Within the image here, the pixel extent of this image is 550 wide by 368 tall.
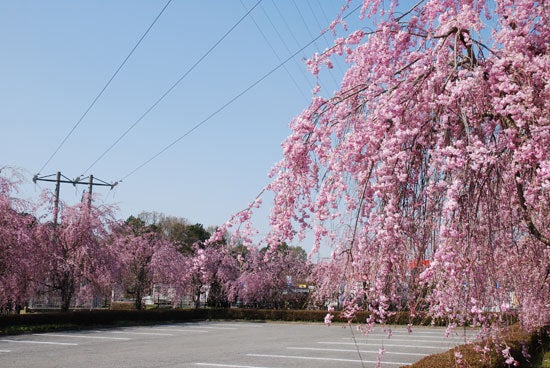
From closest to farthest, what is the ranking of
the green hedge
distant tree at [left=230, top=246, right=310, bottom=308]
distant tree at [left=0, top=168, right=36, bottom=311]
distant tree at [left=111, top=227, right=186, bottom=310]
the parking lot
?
1. the green hedge
2. the parking lot
3. distant tree at [left=0, top=168, right=36, bottom=311]
4. distant tree at [left=111, top=227, right=186, bottom=310]
5. distant tree at [left=230, top=246, right=310, bottom=308]

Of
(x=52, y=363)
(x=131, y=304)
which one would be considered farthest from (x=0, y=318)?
(x=131, y=304)

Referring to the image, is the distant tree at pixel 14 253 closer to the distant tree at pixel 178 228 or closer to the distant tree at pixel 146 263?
the distant tree at pixel 146 263

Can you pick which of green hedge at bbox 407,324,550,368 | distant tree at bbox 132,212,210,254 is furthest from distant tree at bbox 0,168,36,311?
distant tree at bbox 132,212,210,254

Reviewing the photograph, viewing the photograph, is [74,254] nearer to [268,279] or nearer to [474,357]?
[268,279]

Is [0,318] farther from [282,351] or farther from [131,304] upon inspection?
[131,304]

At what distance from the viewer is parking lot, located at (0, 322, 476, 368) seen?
11164mm

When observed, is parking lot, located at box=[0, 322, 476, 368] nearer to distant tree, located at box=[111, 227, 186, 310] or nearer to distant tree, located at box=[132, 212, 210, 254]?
distant tree, located at box=[111, 227, 186, 310]

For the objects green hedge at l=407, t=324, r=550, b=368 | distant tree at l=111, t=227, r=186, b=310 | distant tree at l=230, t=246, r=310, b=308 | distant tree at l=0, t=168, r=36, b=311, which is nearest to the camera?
green hedge at l=407, t=324, r=550, b=368

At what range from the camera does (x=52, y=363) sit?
1071 cm

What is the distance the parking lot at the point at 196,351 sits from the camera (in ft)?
36.6

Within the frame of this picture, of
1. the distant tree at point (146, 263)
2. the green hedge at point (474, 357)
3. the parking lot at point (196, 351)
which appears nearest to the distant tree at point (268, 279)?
the distant tree at point (146, 263)

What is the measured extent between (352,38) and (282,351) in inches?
413

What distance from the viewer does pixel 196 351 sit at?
13477mm

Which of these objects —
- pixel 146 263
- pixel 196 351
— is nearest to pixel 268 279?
pixel 146 263
